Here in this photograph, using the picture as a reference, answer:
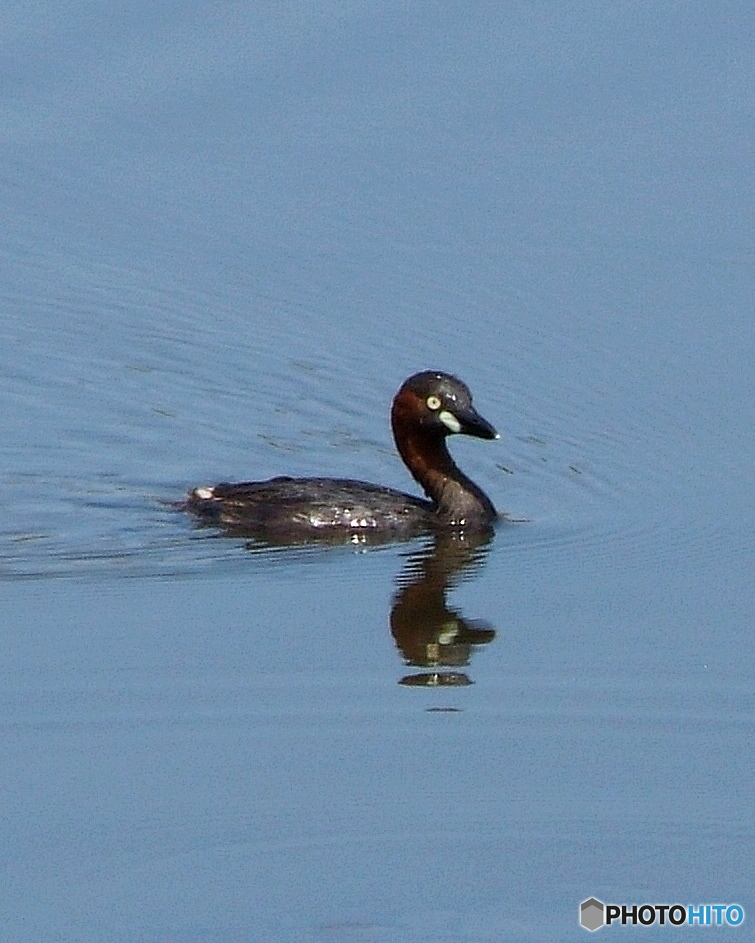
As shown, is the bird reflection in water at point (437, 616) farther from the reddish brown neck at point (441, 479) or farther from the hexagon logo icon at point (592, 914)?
the hexagon logo icon at point (592, 914)

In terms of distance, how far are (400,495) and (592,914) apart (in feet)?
19.9

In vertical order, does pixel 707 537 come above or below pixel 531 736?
above

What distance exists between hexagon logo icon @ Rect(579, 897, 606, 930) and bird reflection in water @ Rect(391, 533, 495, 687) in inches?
99.2

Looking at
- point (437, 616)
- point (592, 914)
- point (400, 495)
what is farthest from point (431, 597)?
point (592, 914)

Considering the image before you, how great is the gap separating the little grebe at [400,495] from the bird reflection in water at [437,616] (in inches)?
9.1

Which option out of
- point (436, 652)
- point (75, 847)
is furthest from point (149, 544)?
point (75, 847)

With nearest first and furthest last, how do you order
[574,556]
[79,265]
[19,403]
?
[574,556], [19,403], [79,265]

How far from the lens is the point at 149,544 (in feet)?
44.1

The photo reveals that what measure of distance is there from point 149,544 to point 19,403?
7.22ft

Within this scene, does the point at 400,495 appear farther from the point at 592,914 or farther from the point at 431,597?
the point at 592,914

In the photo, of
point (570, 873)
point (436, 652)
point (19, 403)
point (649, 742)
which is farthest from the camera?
point (19, 403)

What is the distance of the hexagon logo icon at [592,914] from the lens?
8281 millimetres

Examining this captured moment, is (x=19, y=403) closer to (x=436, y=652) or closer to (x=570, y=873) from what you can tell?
(x=436, y=652)

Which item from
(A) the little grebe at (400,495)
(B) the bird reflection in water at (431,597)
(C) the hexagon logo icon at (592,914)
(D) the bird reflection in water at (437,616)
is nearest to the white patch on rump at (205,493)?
(A) the little grebe at (400,495)
